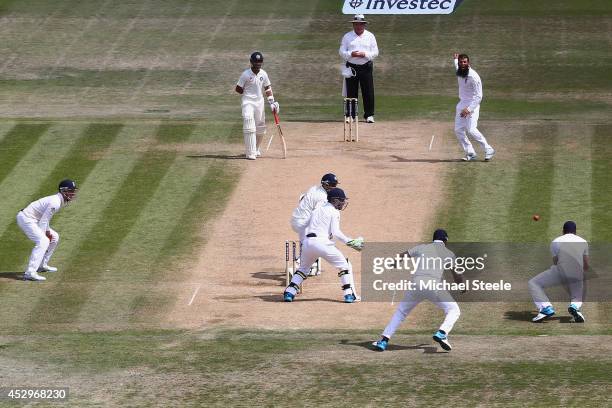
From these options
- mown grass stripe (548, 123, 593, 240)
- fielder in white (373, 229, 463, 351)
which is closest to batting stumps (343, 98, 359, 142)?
mown grass stripe (548, 123, 593, 240)

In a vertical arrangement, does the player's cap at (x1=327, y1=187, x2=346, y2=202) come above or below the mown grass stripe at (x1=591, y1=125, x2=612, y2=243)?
above

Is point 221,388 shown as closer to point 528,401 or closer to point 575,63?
point 528,401

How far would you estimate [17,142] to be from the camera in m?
35.6

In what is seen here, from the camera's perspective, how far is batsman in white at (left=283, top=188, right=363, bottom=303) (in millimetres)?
25469

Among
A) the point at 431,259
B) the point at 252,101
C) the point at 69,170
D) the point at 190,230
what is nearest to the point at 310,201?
the point at 190,230

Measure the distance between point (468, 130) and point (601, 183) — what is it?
3.27 meters

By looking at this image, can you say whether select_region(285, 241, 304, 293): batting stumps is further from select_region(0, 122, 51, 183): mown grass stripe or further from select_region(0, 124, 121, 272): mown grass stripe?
select_region(0, 122, 51, 183): mown grass stripe

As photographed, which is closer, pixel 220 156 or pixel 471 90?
pixel 471 90

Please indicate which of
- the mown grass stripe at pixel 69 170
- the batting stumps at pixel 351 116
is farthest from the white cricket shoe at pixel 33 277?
the batting stumps at pixel 351 116

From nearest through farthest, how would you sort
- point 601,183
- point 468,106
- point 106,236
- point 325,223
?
point 325,223, point 106,236, point 601,183, point 468,106

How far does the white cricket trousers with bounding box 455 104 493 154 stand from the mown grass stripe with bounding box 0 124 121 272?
848 cm

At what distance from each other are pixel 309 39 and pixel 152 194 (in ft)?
47.6

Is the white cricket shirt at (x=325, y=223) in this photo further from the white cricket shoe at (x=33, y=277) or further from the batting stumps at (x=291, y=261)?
the white cricket shoe at (x=33, y=277)

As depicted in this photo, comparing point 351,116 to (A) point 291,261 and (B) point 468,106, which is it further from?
(A) point 291,261
